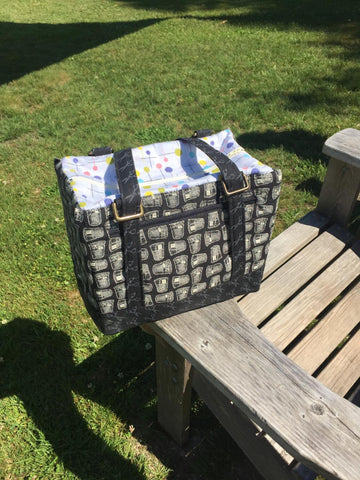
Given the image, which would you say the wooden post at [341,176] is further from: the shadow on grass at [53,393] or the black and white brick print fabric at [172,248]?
the shadow on grass at [53,393]

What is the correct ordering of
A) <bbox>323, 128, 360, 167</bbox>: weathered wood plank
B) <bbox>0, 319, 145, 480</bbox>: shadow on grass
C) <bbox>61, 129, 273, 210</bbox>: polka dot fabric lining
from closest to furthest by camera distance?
<bbox>61, 129, 273, 210</bbox>: polka dot fabric lining, <bbox>323, 128, 360, 167</bbox>: weathered wood plank, <bbox>0, 319, 145, 480</bbox>: shadow on grass

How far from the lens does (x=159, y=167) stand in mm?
1535

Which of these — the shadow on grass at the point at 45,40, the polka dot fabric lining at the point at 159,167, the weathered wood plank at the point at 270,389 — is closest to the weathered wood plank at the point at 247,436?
the weathered wood plank at the point at 270,389

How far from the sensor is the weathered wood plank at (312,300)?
1.92 meters

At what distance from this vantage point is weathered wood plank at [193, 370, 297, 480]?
5.40 feet

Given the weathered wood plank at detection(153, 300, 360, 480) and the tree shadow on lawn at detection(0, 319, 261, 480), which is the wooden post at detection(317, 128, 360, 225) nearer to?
the weathered wood plank at detection(153, 300, 360, 480)

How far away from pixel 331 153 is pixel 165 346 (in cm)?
129

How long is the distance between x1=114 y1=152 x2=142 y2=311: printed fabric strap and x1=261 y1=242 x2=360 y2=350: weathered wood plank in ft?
2.53

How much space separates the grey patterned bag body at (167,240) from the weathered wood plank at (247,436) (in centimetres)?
55

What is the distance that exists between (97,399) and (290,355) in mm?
1186

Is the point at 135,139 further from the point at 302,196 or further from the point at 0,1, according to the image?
the point at 0,1

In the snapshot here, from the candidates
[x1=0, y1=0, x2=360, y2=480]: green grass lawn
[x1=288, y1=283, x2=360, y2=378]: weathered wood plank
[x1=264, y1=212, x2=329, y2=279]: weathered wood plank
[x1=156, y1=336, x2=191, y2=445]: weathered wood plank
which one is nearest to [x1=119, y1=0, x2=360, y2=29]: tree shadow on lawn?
[x1=0, y1=0, x2=360, y2=480]: green grass lawn

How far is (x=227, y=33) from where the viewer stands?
24.3 feet

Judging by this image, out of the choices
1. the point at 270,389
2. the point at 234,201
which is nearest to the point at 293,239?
the point at 234,201
